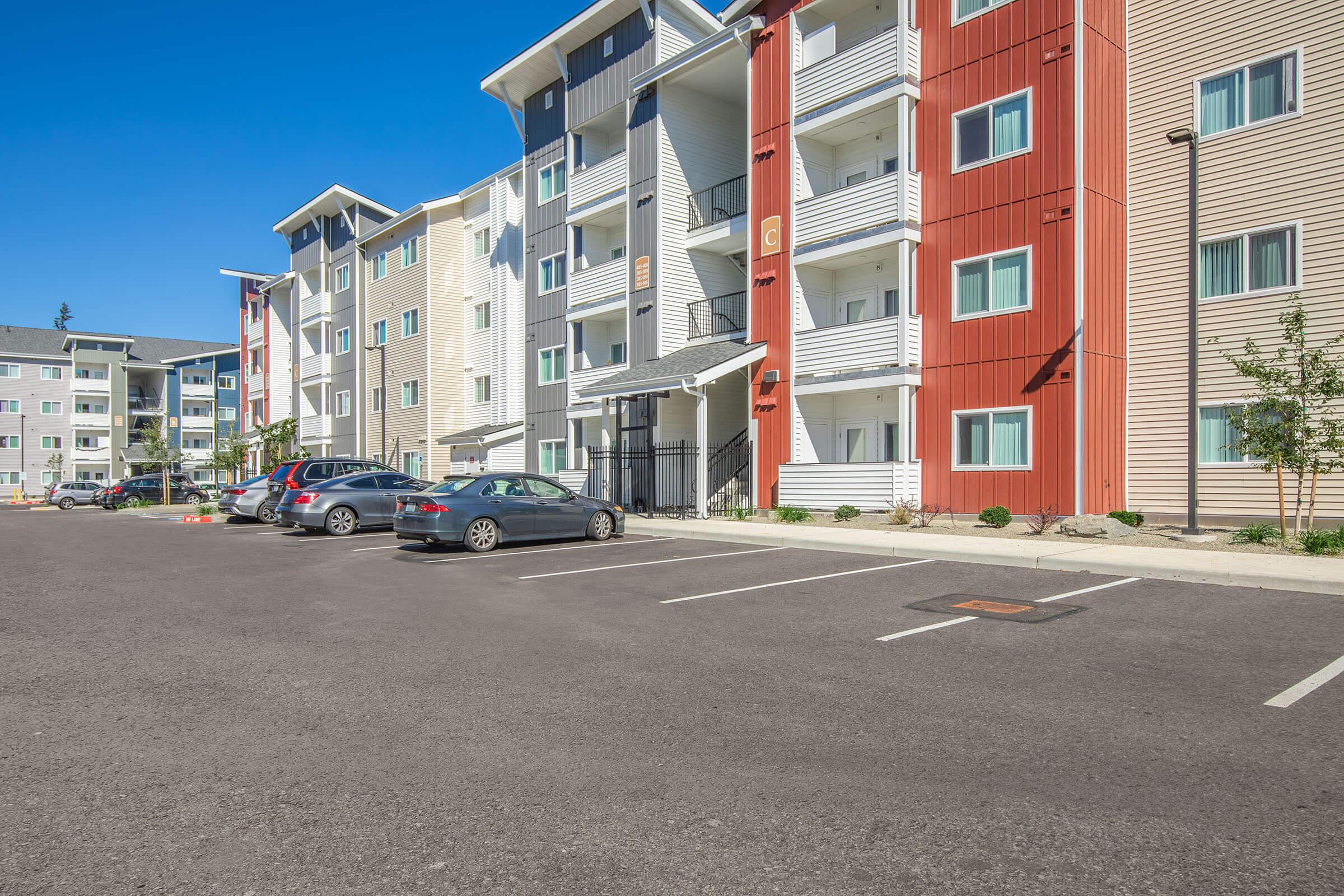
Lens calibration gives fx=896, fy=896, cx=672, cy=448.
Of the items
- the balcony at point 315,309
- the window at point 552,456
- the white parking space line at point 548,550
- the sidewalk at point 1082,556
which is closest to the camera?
the sidewalk at point 1082,556

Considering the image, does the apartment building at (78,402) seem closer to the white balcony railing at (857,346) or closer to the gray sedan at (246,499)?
the gray sedan at (246,499)

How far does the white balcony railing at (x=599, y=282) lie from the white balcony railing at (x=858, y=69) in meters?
7.84

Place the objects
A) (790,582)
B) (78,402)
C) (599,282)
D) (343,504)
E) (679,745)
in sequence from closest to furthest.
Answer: (679,745) → (790,582) → (343,504) → (599,282) → (78,402)

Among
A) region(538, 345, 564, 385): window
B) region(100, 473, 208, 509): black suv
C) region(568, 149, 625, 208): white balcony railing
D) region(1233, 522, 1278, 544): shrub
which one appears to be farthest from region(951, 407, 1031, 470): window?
region(100, 473, 208, 509): black suv

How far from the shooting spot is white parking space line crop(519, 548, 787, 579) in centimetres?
1270

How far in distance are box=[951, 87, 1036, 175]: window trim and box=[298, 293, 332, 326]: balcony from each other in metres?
38.2

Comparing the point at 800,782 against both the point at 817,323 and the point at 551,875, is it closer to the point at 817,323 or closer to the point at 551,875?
the point at 551,875

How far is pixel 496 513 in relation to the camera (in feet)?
52.6

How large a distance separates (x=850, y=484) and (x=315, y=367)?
38.8 meters

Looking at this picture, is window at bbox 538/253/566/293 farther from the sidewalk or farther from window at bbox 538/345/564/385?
the sidewalk

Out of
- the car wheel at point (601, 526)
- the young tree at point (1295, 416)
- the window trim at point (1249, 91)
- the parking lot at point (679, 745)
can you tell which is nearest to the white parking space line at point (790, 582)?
the parking lot at point (679, 745)

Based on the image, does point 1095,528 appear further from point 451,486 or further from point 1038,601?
point 451,486

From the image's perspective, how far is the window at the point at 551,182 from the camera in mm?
31859

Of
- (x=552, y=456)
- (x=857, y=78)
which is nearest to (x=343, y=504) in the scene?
(x=552, y=456)
